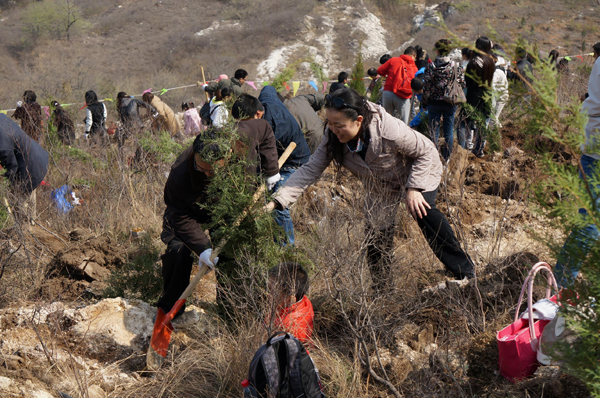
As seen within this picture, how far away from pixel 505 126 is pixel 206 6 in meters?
30.8

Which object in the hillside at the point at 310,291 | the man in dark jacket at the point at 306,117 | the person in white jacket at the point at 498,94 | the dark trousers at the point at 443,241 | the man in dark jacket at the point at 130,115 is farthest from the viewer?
the man in dark jacket at the point at 130,115

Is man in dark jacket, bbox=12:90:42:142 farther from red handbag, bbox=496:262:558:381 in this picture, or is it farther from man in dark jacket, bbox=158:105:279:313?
red handbag, bbox=496:262:558:381

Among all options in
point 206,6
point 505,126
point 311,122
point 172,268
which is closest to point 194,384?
point 172,268

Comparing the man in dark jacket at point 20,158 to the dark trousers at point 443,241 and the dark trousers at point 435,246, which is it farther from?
the dark trousers at point 443,241

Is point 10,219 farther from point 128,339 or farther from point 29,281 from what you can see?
point 128,339

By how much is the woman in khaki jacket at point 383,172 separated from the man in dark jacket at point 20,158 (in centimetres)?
304

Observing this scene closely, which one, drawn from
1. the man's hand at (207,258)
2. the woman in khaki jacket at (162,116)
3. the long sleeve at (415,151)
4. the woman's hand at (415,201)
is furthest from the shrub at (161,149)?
the woman's hand at (415,201)

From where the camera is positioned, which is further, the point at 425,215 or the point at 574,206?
the point at 425,215

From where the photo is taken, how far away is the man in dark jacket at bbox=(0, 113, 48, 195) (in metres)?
4.77

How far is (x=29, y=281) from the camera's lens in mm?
4402

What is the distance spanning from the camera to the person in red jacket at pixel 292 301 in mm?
3000

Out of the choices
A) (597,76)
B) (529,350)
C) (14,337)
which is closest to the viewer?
(529,350)

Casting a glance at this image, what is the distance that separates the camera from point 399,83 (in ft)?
25.1

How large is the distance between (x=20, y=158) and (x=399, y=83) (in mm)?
5248
